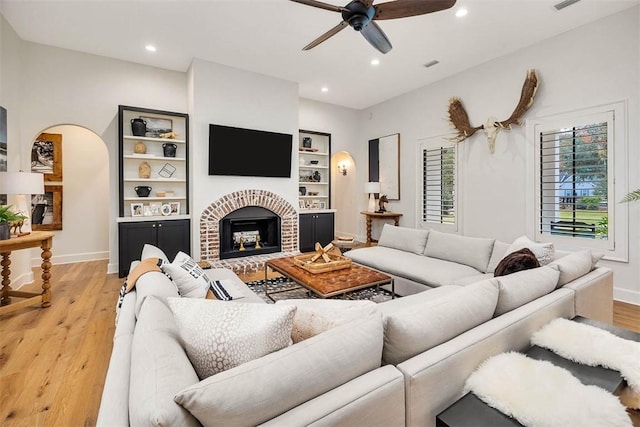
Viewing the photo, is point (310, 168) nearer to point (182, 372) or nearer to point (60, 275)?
point (60, 275)

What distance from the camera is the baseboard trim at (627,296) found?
3.33m

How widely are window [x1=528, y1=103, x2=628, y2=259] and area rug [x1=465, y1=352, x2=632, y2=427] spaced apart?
10.5ft

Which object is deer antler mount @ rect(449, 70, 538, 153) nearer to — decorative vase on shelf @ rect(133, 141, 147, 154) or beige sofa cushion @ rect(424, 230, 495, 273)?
beige sofa cushion @ rect(424, 230, 495, 273)

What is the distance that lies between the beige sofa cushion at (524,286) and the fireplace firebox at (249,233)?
412 cm

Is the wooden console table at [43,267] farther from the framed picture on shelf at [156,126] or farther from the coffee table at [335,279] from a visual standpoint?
the coffee table at [335,279]

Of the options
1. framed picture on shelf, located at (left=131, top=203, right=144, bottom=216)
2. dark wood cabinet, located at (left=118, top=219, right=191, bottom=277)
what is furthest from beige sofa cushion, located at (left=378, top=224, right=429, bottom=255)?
framed picture on shelf, located at (left=131, top=203, right=144, bottom=216)

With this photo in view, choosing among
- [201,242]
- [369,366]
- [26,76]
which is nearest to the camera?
[369,366]

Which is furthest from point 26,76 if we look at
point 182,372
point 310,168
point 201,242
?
point 182,372

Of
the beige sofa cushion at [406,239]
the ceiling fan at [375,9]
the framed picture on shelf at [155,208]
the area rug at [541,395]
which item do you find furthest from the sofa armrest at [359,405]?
the framed picture on shelf at [155,208]

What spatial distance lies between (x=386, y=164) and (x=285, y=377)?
5997mm

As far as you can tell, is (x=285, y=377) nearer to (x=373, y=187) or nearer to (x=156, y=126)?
(x=156, y=126)

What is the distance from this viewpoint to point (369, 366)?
1102 millimetres

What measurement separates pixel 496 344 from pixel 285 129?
15.5 ft

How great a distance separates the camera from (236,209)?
5.05 m
